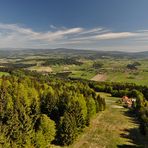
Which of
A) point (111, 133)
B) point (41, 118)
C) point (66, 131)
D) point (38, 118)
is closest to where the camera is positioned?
point (41, 118)

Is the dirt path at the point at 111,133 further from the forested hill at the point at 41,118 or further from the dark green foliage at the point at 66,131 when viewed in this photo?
the forested hill at the point at 41,118

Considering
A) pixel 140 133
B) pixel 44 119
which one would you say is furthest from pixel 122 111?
pixel 44 119

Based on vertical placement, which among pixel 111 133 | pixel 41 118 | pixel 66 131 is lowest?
pixel 111 133

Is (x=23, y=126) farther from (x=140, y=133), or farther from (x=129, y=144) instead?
(x=140, y=133)

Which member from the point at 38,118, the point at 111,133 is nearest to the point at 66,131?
the point at 38,118

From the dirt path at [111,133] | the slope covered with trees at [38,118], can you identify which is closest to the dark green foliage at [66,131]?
the slope covered with trees at [38,118]

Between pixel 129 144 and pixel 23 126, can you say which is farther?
pixel 129 144

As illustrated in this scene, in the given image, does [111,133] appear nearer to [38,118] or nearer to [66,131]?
[66,131]

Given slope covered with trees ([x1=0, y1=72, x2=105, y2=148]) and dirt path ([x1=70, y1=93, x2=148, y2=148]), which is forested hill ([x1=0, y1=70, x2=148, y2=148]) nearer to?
slope covered with trees ([x1=0, y1=72, x2=105, y2=148])

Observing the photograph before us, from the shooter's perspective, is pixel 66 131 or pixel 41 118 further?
pixel 66 131
